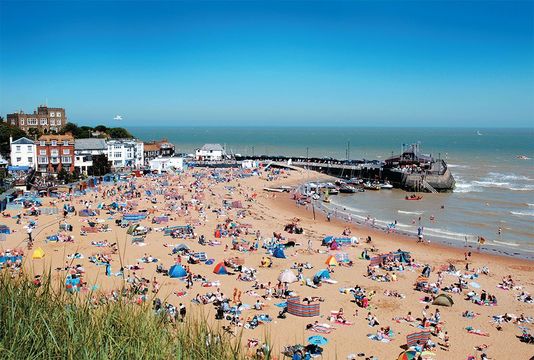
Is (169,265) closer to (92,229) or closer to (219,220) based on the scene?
(92,229)

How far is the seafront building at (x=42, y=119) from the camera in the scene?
90875 mm

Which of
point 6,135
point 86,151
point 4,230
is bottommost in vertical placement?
point 4,230

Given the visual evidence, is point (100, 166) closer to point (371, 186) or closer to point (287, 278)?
point (371, 186)

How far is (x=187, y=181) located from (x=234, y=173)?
943 centimetres

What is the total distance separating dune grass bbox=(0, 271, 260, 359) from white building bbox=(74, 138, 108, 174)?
52547mm

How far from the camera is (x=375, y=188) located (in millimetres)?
56375

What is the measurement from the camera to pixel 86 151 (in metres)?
62.2

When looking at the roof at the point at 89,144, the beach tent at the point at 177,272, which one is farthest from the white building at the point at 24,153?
the beach tent at the point at 177,272

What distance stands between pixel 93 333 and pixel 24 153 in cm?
5359

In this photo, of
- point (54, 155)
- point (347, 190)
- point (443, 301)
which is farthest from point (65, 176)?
Result: point (443, 301)

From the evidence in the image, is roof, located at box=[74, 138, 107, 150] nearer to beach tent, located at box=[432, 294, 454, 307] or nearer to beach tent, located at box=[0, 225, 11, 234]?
beach tent, located at box=[0, 225, 11, 234]

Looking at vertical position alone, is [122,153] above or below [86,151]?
below

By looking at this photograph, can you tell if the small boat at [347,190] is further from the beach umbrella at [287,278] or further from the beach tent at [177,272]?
the beach tent at [177,272]

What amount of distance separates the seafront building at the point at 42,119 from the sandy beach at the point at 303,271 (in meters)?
57.2
